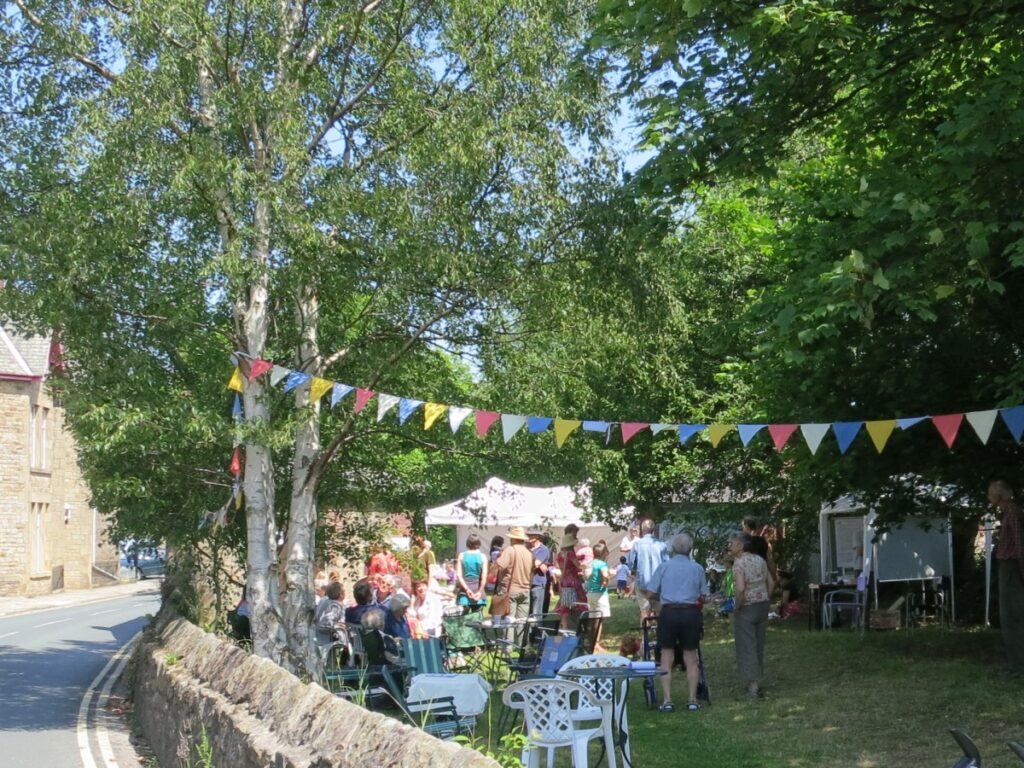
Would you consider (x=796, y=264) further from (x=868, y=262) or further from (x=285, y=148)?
(x=285, y=148)

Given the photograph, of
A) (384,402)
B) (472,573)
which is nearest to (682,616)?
(384,402)

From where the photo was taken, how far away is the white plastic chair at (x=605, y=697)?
28.4 feet

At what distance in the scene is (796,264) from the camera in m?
14.0

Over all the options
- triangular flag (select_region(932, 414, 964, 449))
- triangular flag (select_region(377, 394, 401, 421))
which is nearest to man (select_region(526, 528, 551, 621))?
triangular flag (select_region(377, 394, 401, 421))

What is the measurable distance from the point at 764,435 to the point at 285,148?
835cm

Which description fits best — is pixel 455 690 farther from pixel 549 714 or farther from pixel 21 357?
pixel 21 357

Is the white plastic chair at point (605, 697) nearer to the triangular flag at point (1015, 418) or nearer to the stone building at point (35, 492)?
the triangular flag at point (1015, 418)

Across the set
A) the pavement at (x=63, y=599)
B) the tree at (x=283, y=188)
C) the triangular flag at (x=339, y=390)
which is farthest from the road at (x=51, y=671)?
the triangular flag at (x=339, y=390)

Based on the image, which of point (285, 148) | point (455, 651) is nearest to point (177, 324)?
point (285, 148)

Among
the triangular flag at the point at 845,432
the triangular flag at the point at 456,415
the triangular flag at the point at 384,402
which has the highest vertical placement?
the triangular flag at the point at 384,402

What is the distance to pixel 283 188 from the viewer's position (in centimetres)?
1202

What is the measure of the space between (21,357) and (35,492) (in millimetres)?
4774

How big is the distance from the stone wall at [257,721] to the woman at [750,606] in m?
5.27

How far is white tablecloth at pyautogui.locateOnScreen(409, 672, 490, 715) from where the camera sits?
9359 mm
